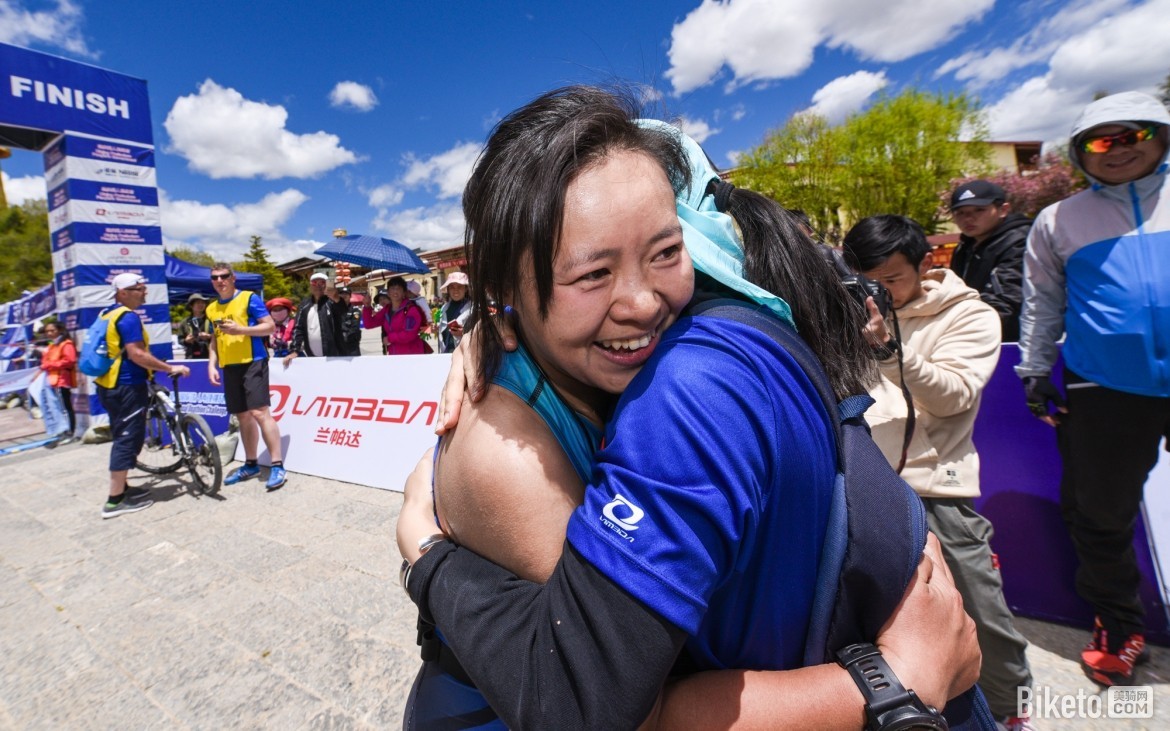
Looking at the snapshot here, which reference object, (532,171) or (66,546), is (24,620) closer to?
(66,546)

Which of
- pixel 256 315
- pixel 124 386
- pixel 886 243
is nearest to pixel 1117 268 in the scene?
pixel 886 243

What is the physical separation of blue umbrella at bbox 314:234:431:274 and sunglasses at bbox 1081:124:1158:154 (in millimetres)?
8474

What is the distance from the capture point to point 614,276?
79 cm

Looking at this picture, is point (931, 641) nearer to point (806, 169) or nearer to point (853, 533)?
point (853, 533)

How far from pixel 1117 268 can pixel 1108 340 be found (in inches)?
10.4

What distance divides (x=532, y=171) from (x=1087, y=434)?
Result: 2.54m

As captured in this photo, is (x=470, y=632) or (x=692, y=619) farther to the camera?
(x=470, y=632)

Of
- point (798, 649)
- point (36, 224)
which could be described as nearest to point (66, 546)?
point (798, 649)

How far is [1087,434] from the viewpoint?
213 cm

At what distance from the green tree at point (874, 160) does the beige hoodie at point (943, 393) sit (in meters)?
22.2

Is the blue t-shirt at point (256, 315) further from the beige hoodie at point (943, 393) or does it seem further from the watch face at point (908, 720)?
the watch face at point (908, 720)

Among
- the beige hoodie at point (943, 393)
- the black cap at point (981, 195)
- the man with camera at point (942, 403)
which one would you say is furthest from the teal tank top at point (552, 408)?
the black cap at point (981, 195)

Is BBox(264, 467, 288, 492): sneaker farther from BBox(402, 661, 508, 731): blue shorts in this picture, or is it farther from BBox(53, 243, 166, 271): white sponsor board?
BBox(53, 243, 166, 271): white sponsor board

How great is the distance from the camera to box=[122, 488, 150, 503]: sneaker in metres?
4.85
